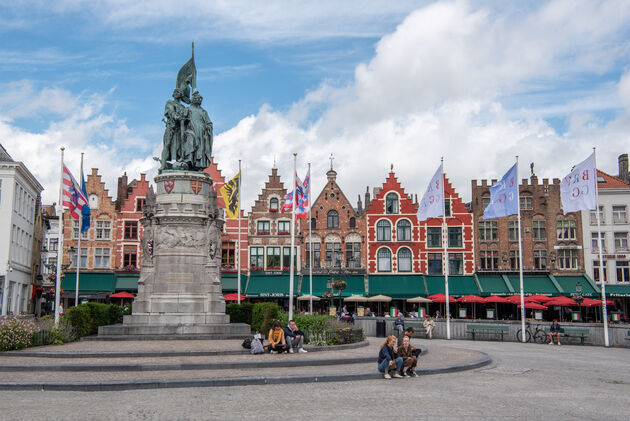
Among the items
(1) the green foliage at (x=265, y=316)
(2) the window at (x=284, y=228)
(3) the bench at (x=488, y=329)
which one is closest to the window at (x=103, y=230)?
(2) the window at (x=284, y=228)

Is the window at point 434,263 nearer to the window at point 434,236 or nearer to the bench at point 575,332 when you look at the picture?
the window at point 434,236

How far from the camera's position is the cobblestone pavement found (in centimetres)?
1093

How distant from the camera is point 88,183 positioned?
183 feet

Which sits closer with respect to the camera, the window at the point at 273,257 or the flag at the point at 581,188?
the flag at the point at 581,188

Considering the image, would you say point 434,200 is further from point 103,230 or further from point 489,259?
point 103,230

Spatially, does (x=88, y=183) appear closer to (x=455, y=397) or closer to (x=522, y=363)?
(x=522, y=363)

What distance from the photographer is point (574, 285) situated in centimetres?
5141

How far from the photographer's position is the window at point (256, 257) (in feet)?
178

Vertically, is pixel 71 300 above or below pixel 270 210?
below

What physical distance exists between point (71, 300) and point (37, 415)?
4408 centimetres

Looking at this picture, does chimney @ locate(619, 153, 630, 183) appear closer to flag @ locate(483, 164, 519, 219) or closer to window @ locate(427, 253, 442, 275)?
window @ locate(427, 253, 442, 275)

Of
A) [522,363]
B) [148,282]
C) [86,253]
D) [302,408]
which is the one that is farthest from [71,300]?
[302,408]

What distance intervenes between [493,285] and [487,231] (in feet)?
17.1

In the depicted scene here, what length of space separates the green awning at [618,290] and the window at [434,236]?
13928 millimetres
